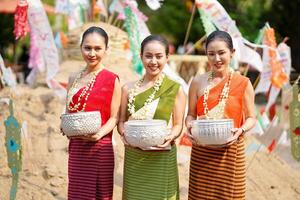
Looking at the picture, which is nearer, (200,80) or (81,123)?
(81,123)

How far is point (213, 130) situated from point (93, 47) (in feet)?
2.47

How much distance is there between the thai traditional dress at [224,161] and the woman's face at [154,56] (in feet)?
0.90

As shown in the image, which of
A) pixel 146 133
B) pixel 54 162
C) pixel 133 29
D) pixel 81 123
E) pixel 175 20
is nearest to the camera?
pixel 146 133

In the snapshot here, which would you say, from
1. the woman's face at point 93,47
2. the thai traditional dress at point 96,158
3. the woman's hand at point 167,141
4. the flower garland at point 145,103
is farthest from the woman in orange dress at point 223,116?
the woman's face at point 93,47

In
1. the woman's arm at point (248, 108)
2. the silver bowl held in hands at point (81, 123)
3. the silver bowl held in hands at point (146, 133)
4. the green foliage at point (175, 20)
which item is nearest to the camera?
the silver bowl held in hands at point (146, 133)

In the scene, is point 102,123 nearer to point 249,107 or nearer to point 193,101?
point 193,101

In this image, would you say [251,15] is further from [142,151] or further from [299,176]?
[142,151]

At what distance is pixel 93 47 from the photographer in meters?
2.79

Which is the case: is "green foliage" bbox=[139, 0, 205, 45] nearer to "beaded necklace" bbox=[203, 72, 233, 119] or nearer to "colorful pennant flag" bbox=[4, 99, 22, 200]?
"colorful pennant flag" bbox=[4, 99, 22, 200]

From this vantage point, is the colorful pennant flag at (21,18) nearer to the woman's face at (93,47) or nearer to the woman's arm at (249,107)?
the woman's face at (93,47)

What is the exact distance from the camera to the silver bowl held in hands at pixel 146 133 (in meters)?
2.54

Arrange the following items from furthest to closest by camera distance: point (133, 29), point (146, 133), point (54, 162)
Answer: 1. point (133, 29)
2. point (54, 162)
3. point (146, 133)

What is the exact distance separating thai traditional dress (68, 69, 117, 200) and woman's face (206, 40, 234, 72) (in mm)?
512

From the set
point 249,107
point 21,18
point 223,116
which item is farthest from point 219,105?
point 21,18
